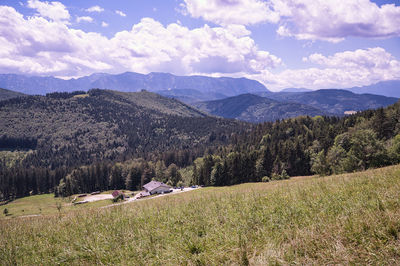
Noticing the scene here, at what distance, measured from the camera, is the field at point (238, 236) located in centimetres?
365

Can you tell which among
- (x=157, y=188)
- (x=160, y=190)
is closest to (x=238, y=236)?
(x=160, y=190)

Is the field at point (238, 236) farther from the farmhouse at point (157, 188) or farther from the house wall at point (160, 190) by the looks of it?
the farmhouse at point (157, 188)

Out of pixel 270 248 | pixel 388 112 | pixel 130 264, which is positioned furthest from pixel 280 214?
pixel 388 112

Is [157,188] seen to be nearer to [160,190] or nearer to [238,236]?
[160,190]

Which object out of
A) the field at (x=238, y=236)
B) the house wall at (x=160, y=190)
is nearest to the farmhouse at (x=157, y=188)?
the house wall at (x=160, y=190)

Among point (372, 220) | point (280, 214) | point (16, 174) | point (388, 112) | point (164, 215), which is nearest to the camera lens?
point (372, 220)

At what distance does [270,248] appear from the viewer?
4.02m

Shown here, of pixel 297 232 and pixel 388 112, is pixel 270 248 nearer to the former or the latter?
pixel 297 232

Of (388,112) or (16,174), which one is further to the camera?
(16,174)

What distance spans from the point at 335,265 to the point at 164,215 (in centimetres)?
509

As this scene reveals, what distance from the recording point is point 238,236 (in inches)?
183

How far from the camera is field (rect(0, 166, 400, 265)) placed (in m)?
3.65

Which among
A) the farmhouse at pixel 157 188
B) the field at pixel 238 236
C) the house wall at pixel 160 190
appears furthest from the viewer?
the farmhouse at pixel 157 188

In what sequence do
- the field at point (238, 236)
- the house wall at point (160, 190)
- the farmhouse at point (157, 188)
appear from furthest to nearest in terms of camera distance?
the farmhouse at point (157, 188), the house wall at point (160, 190), the field at point (238, 236)
